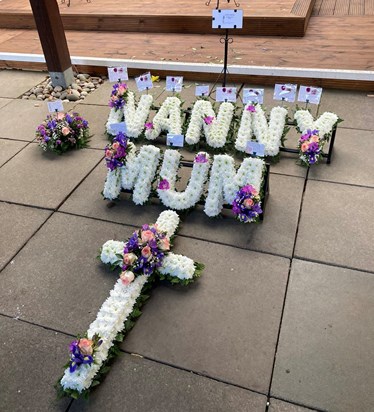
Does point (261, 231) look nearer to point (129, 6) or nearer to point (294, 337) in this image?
point (294, 337)

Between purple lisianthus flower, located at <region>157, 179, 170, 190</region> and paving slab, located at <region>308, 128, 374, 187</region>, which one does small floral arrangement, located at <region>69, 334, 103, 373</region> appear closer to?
purple lisianthus flower, located at <region>157, 179, 170, 190</region>

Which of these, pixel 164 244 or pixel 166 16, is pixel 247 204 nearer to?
pixel 164 244

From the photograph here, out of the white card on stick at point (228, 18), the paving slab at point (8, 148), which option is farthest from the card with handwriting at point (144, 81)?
the paving slab at point (8, 148)

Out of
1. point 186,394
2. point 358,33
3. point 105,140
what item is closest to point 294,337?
point 186,394

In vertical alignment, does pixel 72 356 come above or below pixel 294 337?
above

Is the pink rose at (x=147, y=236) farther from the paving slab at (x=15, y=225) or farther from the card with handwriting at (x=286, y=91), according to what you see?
the card with handwriting at (x=286, y=91)

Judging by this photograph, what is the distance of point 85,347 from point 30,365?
397mm

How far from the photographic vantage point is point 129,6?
5.80 m

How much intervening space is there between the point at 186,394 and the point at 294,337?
60 cm

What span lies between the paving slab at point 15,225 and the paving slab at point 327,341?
1.74 meters

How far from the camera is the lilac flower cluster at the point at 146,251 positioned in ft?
7.27

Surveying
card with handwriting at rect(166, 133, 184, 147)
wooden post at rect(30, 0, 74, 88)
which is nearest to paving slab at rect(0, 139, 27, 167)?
wooden post at rect(30, 0, 74, 88)

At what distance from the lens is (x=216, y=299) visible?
220 centimetres

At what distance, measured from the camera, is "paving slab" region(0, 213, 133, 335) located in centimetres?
220
